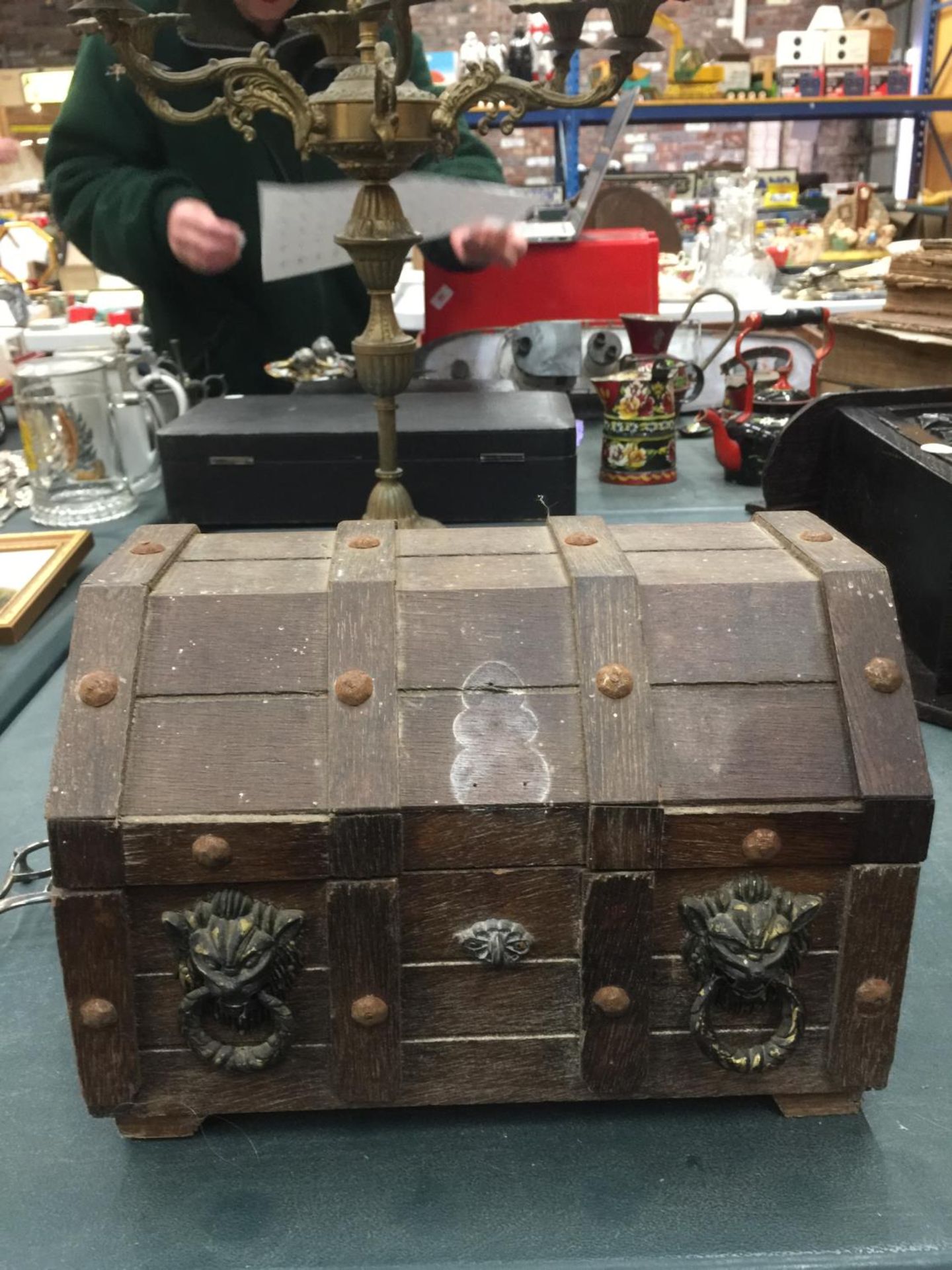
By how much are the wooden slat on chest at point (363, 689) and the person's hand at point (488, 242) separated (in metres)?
0.82

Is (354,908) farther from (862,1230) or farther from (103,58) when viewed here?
(103,58)

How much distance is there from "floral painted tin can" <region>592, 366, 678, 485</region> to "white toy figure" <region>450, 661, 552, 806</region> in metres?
1.03

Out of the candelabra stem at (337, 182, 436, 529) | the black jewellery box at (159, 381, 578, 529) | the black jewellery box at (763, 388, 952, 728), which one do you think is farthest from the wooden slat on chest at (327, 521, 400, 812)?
the black jewellery box at (159, 381, 578, 529)

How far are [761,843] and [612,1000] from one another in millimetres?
138

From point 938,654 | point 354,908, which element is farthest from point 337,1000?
point 938,654

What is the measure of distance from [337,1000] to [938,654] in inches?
28.6

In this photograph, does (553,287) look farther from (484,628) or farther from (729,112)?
(729,112)

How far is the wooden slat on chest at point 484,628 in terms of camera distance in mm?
690

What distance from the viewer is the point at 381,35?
5.81 feet

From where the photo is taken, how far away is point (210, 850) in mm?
646

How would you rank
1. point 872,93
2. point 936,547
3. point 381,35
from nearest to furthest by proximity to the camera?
point 936,547 < point 381,35 < point 872,93

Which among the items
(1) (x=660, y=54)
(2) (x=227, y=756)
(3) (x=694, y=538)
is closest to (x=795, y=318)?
(3) (x=694, y=538)

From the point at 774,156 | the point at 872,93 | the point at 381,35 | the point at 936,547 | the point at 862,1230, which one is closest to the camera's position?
the point at 862,1230

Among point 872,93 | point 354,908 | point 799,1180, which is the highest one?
point 872,93
